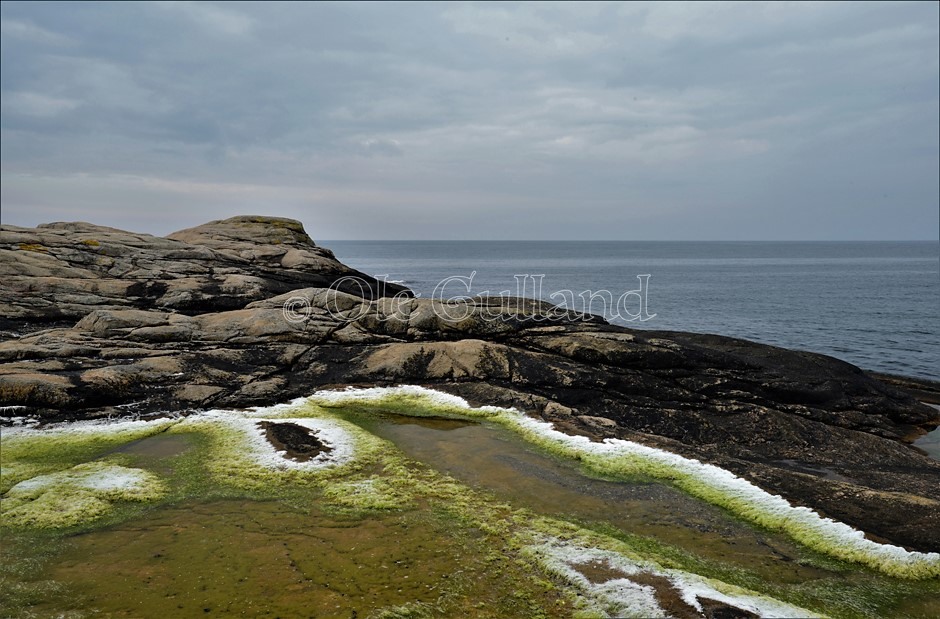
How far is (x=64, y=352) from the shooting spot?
27109mm

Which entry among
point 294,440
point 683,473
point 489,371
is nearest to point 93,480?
point 294,440

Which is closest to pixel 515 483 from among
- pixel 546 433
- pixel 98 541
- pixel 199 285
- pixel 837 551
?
pixel 546 433

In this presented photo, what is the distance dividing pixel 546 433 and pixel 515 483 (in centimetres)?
513

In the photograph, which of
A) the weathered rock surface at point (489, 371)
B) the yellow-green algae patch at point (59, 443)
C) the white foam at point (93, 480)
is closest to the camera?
the white foam at point (93, 480)

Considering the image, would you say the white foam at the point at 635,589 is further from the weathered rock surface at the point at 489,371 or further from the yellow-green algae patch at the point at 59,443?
the yellow-green algae patch at the point at 59,443

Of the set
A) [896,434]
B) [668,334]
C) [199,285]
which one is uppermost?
[199,285]

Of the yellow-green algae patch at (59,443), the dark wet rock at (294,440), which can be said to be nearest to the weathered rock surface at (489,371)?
the yellow-green algae patch at (59,443)

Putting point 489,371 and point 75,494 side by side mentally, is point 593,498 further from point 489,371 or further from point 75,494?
point 75,494

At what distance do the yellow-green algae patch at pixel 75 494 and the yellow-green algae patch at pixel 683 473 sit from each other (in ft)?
32.2

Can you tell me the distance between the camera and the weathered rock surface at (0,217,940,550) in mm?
21469

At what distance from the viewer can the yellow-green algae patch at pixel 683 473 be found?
46.8ft

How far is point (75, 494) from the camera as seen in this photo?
1678cm

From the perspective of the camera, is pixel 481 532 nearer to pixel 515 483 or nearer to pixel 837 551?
pixel 515 483

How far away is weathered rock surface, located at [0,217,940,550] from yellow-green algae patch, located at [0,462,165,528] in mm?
6610
